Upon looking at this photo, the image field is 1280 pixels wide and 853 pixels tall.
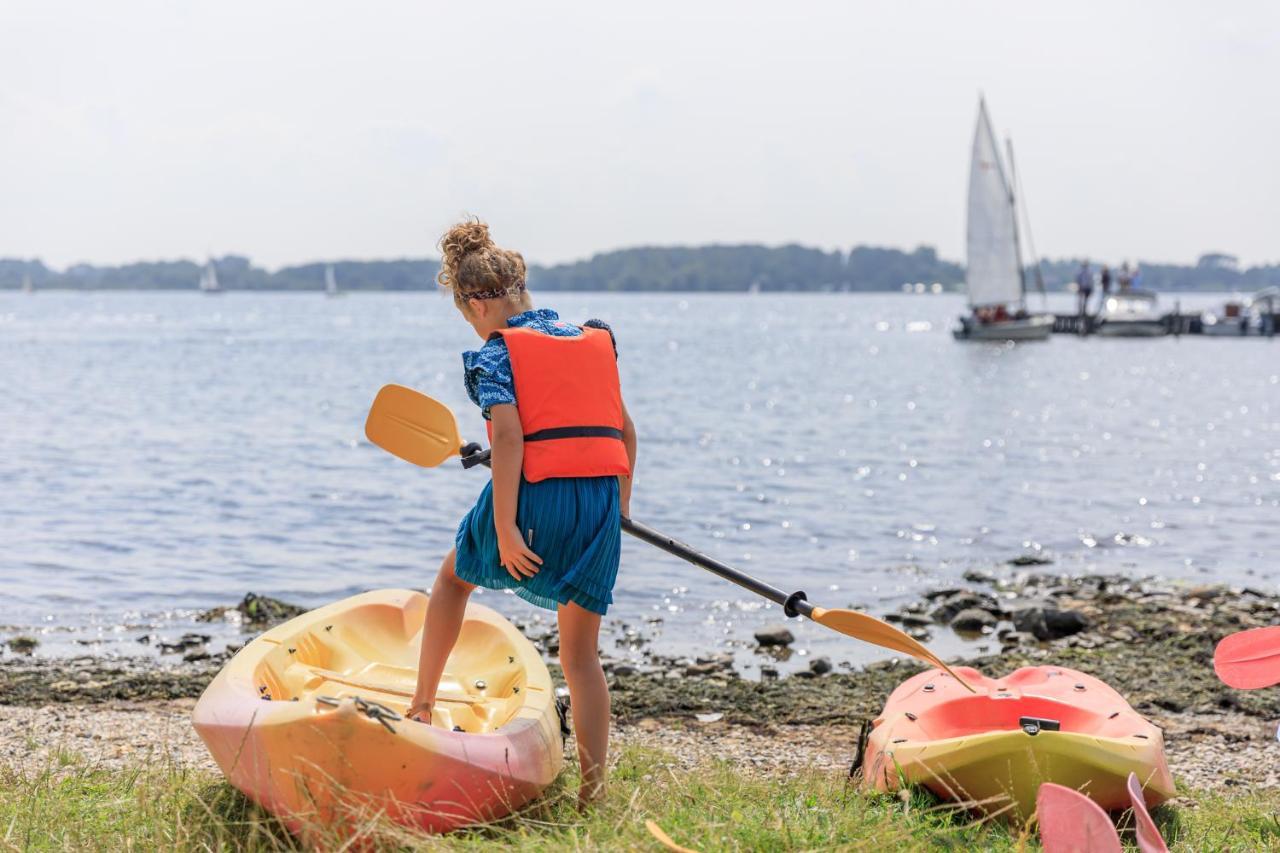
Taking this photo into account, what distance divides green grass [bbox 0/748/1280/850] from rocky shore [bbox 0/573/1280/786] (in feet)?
3.94

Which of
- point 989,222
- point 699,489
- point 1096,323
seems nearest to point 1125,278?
point 1096,323

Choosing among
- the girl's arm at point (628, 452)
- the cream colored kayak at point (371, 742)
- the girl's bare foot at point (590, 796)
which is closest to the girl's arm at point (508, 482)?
the girl's arm at point (628, 452)

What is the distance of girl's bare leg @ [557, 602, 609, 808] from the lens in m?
3.99

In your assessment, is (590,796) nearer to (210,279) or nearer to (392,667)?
(392,667)

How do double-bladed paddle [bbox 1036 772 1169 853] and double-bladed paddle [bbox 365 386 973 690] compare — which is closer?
double-bladed paddle [bbox 1036 772 1169 853]

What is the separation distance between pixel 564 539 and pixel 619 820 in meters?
0.84

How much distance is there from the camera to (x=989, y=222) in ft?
155

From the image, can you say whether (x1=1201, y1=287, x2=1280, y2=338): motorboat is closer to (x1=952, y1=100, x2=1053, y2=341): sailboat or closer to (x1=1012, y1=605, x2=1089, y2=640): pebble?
(x1=952, y1=100, x2=1053, y2=341): sailboat

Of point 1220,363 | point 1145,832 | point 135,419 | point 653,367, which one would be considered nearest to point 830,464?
point 135,419

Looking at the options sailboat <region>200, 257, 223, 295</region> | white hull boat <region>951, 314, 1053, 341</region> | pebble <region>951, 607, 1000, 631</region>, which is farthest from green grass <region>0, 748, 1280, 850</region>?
sailboat <region>200, 257, 223, 295</region>

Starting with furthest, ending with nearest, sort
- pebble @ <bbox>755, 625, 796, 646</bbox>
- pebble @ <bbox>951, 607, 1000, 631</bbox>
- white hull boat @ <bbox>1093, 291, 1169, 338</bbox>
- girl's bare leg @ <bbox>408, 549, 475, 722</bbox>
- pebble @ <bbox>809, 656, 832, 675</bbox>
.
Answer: white hull boat @ <bbox>1093, 291, 1169, 338</bbox> → pebble @ <bbox>951, 607, 1000, 631</bbox> → pebble @ <bbox>755, 625, 796, 646</bbox> → pebble @ <bbox>809, 656, 832, 675</bbox> → girl's bare leg @ <bbox>408, 549, 475, 722</bbox>

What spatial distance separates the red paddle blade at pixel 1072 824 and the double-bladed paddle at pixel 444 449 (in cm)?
83

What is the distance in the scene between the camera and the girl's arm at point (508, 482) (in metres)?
3.76

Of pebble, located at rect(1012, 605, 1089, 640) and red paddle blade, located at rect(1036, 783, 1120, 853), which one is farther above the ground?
red paddle blade, located at rect(1036, 783, 1120, 853)
